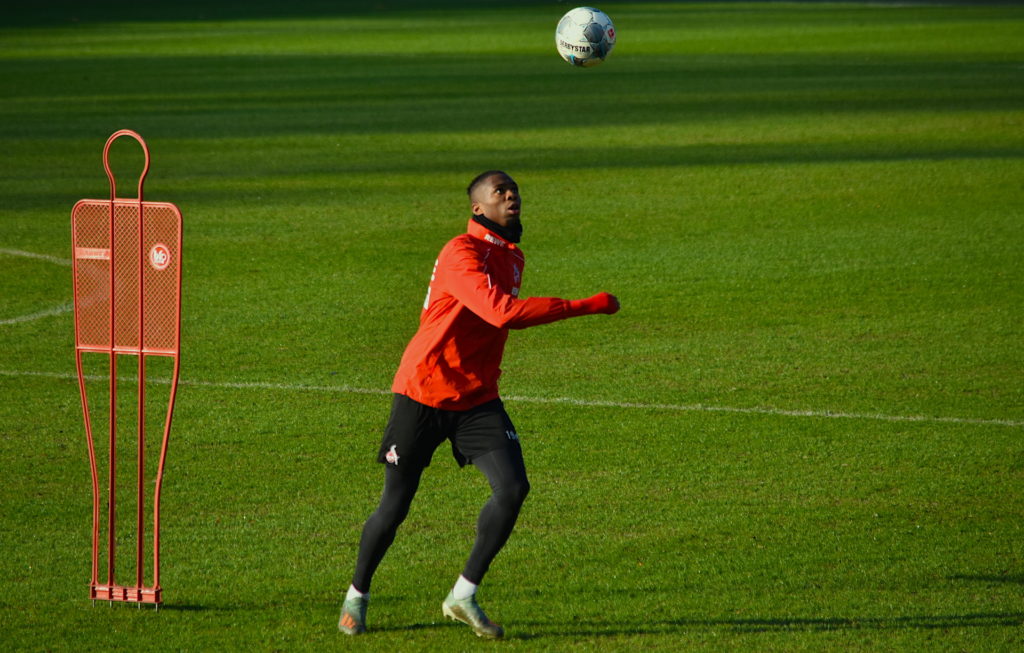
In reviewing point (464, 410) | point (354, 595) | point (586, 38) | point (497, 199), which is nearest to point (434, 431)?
point (464, 410)

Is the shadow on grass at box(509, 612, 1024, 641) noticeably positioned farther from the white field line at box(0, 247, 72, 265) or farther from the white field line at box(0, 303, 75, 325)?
the white field line at box(0, 247, 72, 265)

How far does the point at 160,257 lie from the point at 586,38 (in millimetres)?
6723

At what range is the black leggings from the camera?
6.36 m

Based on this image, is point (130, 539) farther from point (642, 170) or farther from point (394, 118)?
point (394, 118)

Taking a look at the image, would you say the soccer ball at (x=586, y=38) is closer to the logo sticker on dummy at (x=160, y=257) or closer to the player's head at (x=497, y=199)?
the player's head at (x=497, y=199)

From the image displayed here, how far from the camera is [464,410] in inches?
254

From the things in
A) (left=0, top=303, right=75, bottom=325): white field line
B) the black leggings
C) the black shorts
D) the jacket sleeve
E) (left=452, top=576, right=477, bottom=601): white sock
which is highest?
the jacket sleeve

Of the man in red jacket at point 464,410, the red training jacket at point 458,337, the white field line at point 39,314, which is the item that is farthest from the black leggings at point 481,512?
the white field line at point 39,314

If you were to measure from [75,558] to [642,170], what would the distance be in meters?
14.3

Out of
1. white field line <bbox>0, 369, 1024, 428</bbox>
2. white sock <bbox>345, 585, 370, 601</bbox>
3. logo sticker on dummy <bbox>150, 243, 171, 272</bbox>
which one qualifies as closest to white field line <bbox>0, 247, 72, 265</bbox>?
white field line <bbox>0, 369, 1024, 428</bbox>

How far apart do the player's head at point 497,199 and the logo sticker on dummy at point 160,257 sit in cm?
138

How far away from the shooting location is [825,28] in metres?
46.6

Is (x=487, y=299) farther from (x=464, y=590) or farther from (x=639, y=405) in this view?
(x=639, y=405)

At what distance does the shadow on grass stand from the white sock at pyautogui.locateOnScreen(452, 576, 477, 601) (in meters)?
0.29
